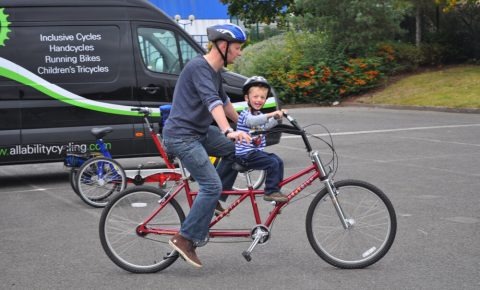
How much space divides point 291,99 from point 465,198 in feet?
59.1

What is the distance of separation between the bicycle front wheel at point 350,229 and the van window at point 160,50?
5538mm

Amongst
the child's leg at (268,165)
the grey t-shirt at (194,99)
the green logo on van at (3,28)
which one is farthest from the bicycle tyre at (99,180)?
the child's leg at (268,165)

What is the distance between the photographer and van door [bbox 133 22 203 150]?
1072 cm

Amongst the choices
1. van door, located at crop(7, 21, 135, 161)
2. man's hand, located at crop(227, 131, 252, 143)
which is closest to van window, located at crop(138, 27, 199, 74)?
van door, located at crop(7, 21, 135, 161)

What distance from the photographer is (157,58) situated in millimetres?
10844

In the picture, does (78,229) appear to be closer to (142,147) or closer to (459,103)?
(142,147)

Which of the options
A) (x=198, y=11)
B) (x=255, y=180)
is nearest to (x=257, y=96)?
(x=255, y=180)

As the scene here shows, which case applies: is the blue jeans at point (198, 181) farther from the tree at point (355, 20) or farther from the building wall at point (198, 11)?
the building wall at point (198, 11)

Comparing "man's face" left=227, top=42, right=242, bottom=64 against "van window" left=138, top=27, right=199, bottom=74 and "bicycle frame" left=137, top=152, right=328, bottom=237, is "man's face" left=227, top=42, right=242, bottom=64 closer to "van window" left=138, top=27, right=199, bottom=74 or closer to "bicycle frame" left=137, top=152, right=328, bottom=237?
"bicycle frame" left=137, top=152, right=328, bottom=237

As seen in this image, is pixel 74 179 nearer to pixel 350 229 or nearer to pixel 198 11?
pixel 350 229

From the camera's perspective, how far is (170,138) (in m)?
5.64

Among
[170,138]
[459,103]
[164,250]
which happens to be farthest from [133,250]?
[459,103]

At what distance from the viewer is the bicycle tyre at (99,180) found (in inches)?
348

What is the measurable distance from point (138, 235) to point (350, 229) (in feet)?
5.02
